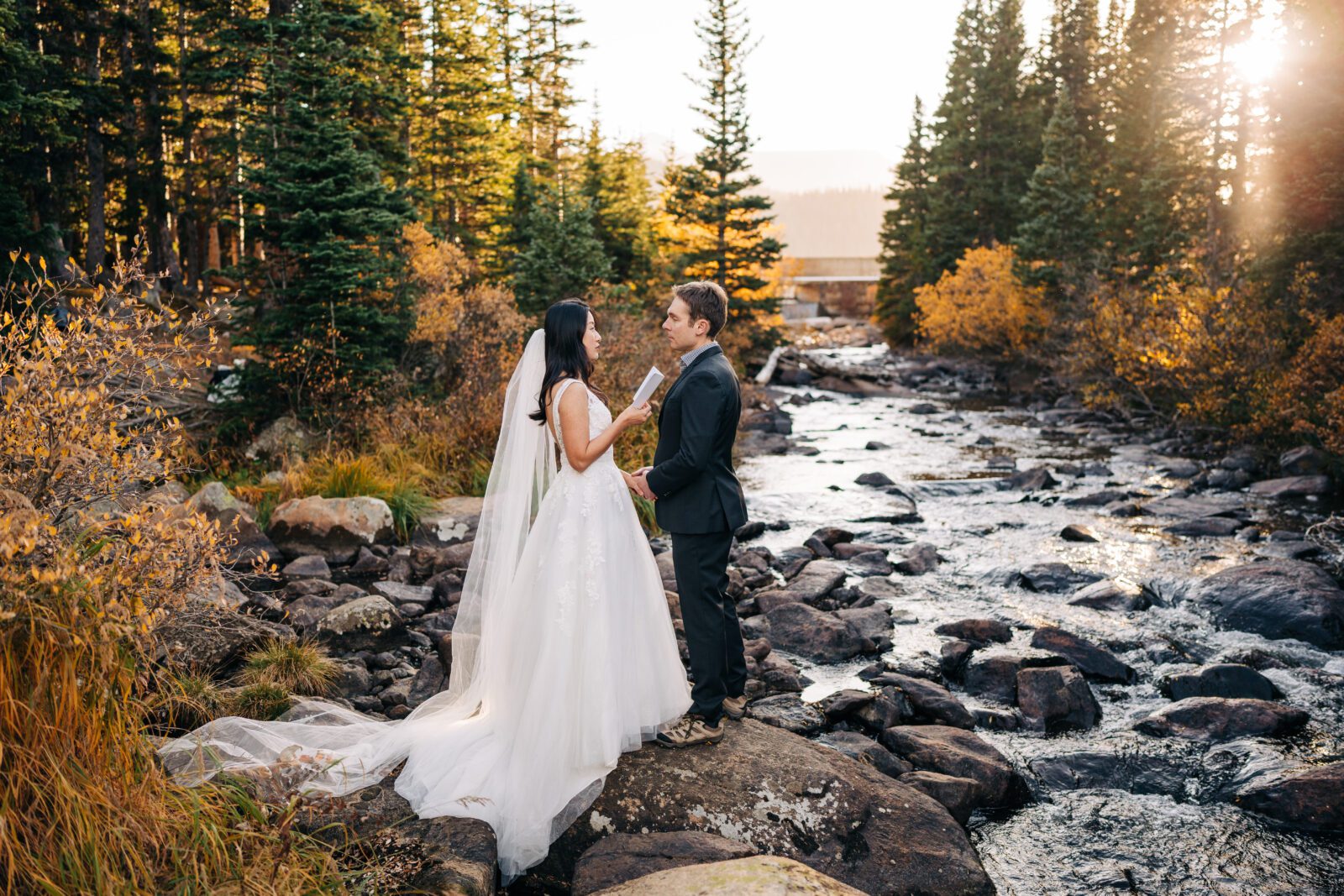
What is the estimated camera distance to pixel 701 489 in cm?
515

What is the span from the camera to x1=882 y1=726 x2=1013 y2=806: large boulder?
5.90 metres

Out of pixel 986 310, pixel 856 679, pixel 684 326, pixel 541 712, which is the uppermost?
pixel 986 310

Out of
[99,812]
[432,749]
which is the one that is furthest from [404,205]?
[99,812]

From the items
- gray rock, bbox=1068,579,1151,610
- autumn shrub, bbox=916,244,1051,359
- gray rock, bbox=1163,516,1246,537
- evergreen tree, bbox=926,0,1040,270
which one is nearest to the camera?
gray rock, bbox=1068,579,1151,610

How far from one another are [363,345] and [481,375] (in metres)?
1.88

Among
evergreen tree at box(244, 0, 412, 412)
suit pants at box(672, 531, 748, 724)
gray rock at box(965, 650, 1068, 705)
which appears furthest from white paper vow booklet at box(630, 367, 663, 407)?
evergreen tree at box(244, 0, 412, 412)

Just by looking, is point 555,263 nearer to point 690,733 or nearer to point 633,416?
point 633,416

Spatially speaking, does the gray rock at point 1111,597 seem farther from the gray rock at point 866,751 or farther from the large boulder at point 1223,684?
the gray rock at point 866,751

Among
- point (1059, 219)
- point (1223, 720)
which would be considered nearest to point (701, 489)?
point (1223, 720)

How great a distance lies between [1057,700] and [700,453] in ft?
13.1

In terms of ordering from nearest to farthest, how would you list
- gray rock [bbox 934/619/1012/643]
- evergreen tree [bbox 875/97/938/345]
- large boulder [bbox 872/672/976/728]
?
large boulder [bbox 872/672/976/728] → gray rock [bbox 934/619/1012/643] → evergreen tree [bbox 875/97/938/345]

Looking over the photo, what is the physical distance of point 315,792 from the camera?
15.1 ft

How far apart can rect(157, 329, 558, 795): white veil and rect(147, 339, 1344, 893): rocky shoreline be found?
1.36ft

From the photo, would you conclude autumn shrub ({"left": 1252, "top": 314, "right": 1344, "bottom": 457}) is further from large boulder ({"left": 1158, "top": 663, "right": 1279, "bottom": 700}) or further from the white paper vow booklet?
the white paper vow booklet
